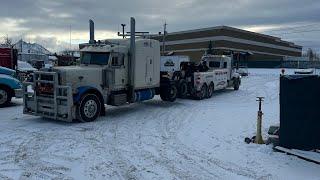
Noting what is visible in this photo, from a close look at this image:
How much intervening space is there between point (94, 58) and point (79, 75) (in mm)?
1677

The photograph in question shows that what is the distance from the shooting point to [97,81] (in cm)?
1505

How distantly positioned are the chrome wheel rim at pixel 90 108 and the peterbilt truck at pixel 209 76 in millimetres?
8557

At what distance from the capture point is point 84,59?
16.3 metres

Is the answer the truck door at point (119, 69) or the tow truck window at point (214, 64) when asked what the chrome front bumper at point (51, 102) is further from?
the tow truck window at point (214, 64)

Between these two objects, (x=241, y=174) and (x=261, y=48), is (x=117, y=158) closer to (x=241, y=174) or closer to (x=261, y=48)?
(x=241, y=174)

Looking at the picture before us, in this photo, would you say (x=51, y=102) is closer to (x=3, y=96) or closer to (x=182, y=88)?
(x=3, y=96)

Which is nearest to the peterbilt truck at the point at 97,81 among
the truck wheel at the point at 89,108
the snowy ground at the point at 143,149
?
the truck wheel at the point at 89,108

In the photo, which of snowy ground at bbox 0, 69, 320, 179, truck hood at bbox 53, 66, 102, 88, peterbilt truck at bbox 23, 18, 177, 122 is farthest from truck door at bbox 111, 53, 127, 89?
snowy ground at bbox 0, 69, 320, 179

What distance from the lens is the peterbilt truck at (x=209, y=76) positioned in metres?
22.3

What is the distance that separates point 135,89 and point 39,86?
384 centimetres

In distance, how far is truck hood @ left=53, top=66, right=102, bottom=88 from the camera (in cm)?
1409

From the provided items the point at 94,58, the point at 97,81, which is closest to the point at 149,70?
the point at 94,58

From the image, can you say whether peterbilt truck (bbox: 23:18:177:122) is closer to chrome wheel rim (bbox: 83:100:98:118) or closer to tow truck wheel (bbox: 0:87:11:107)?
chrome wheel rim (bbox: 83:100:98:118)

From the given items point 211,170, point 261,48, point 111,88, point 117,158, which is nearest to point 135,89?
point 111,88
